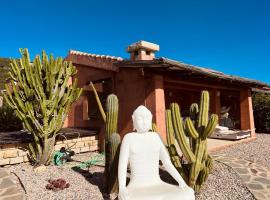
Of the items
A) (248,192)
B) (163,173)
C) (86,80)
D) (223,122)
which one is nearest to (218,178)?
(248,192)

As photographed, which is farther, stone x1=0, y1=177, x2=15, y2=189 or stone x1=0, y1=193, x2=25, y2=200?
stone x1=0, y1=177, x2=15, y2=189

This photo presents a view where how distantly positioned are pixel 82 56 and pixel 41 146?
5.02 meters

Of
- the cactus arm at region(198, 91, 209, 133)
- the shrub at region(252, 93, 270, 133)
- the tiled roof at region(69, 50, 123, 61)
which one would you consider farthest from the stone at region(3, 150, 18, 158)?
the shrub at region(252, 93, 270, 133)

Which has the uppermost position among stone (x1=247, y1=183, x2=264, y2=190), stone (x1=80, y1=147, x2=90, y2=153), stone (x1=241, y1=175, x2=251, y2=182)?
stone (x1=80, y1=147, x2=90, y2=153)

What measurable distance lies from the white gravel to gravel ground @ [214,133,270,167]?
15 cm

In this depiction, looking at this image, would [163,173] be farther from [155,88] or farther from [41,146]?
[41,146]

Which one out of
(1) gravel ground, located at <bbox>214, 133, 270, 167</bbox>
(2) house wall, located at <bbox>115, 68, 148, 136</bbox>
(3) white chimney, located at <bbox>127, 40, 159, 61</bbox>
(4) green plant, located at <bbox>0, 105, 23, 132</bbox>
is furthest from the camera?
(4) green plant, located at <bbox>0, 105, 23, 132</bbox>

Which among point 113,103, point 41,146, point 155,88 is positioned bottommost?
point 41,146

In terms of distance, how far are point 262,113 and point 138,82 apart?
11.7m

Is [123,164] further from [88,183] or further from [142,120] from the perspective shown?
[88,183]

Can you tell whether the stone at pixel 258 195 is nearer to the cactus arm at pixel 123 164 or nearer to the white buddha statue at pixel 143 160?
the white buddha statue at pixel 143 160

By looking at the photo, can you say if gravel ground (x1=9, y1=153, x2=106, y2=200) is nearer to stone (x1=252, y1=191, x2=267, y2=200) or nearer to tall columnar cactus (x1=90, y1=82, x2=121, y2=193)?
tall columnar cactus (x1=90, y1=82, x2=121, y2=193)

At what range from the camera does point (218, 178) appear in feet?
21.2

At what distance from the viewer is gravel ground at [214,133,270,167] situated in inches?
342
